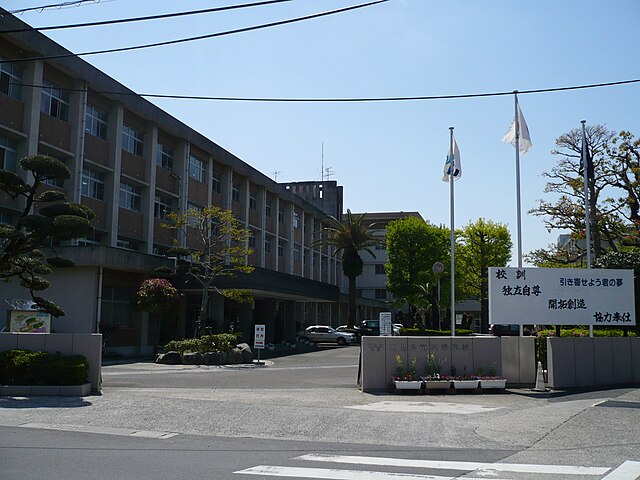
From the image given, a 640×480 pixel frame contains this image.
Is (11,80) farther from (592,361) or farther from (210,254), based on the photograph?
(592,361)

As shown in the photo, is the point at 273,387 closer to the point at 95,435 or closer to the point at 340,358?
the point at 95,435

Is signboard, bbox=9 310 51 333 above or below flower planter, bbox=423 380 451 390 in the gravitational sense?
above

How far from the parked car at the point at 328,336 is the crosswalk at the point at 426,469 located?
42474mm

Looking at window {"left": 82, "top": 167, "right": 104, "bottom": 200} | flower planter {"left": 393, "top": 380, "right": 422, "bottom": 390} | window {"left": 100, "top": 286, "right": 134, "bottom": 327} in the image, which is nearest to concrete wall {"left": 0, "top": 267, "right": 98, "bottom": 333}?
window {"left": 100, "top": 286, "right": 134, "bottom": 327}

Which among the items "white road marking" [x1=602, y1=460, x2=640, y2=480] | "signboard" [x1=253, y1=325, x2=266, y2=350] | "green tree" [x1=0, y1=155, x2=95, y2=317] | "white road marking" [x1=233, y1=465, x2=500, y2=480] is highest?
"green tree" [x1=0, y1=155, x2=95, y2=317]

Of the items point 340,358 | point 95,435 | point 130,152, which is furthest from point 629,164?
point 95,435

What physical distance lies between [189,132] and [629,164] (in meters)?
25.1

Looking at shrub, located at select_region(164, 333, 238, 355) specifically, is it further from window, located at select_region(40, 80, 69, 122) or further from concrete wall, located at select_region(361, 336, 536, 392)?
window, located at select_region(40, 80, 69, 122)

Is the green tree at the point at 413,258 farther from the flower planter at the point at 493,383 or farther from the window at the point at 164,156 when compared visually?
the flower planter at the point at 493,383

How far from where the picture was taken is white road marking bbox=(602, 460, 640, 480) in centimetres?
825

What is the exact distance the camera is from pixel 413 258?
55.8 metres

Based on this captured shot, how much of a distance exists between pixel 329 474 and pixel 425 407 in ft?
23.2

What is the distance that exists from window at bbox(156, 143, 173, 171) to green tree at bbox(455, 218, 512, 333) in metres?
27.0

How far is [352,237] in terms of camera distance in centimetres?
5484
